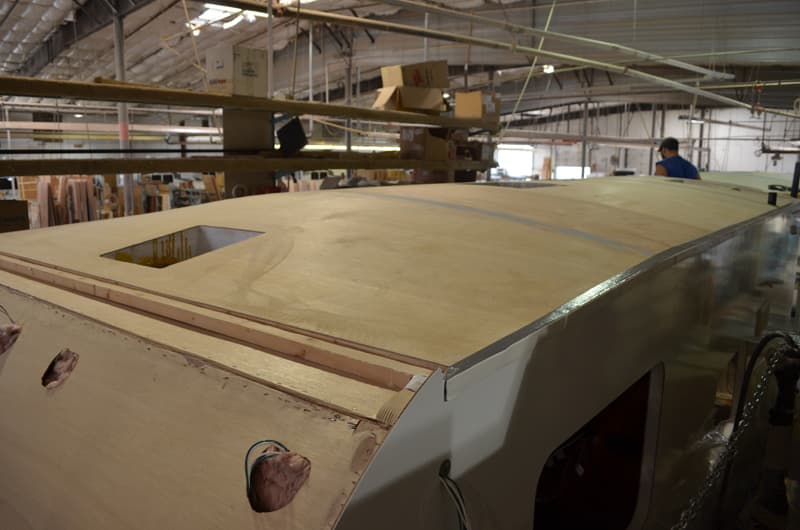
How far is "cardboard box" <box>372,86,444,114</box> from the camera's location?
4.73 meters

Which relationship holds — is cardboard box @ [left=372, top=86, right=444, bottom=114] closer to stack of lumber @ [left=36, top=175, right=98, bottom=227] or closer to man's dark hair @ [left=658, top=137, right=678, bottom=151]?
man's dark hair @ [left=658, top=137, right=678, bottom=151]

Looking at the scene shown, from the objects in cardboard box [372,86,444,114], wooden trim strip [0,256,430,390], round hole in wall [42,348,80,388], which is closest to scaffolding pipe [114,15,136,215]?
cardboard box [372,86,444,114]

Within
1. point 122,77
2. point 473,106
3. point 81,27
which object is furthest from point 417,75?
point 81,27

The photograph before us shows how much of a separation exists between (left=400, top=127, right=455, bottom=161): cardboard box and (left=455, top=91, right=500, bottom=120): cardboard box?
0.48 meters

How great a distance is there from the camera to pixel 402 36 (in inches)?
322

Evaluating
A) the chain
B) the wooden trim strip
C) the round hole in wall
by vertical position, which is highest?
the wooden trim strip

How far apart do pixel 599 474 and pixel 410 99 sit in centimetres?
348

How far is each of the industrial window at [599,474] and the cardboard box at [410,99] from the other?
3.27 meters

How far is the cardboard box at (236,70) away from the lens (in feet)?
11.4

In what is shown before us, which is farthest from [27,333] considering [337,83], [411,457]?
[337,83]

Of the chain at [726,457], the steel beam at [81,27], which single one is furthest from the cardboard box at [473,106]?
the chain at [726,457]

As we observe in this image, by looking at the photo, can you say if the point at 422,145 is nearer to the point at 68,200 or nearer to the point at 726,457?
the point at 726,457

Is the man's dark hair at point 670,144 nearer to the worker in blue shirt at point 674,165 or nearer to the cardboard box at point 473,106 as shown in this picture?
the worker in blue shirt at point 674,165

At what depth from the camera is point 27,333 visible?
1229mm
